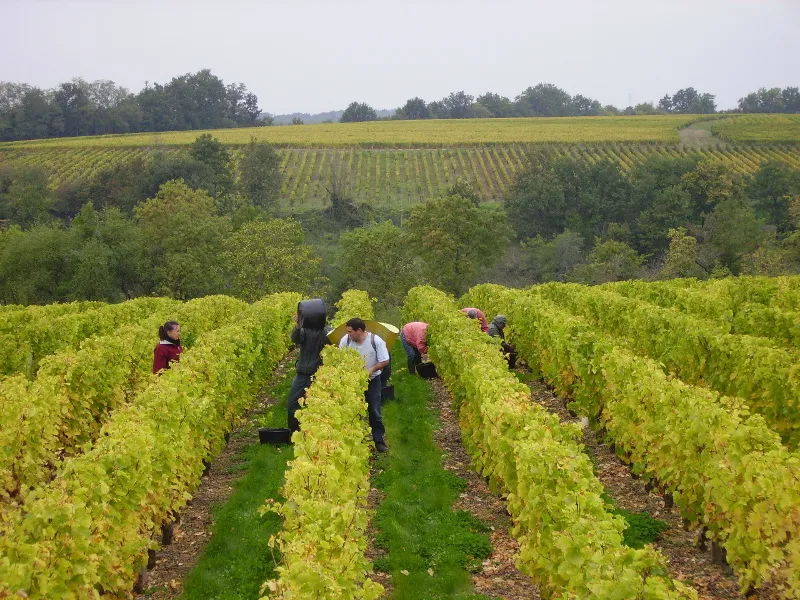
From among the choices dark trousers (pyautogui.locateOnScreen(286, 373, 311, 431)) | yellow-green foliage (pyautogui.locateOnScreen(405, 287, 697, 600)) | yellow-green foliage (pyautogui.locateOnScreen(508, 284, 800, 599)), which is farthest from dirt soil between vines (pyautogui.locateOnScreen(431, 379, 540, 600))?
dark trousers (pyautogui.locateOnScreen(286, 373, 311, 431))

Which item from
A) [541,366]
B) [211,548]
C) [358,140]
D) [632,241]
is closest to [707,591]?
[211,548]

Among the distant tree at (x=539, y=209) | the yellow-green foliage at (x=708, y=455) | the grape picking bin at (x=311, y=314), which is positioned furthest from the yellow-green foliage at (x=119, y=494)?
the distant tree at (x=539, y=209)

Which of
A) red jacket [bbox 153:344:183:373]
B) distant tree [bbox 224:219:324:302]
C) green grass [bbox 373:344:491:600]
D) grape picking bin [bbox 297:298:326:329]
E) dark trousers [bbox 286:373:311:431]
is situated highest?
grape picking bin [bbox 297:298:326:329]

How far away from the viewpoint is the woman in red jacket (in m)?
10.8

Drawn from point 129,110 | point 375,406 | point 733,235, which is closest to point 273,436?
point 375,406

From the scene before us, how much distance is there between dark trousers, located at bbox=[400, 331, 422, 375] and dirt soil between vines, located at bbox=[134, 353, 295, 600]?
4.31 meters

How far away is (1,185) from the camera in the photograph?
63781 millimetres

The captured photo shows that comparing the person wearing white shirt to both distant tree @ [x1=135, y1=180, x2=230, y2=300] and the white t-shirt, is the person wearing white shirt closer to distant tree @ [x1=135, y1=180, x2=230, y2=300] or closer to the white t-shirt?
the white t-shirt

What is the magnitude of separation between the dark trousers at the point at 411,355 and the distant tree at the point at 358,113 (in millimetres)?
117588

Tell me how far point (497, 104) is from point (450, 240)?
103 metres

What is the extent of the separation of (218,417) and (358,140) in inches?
3307

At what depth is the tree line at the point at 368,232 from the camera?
41125 mm

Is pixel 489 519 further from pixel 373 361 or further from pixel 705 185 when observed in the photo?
pixel 705 185

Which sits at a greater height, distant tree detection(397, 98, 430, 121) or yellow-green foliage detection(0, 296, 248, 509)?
distant tree detection(397, 98, 430, 121)
